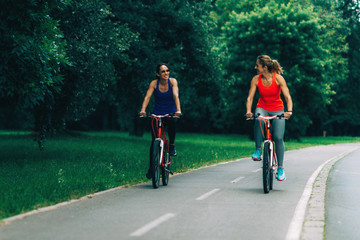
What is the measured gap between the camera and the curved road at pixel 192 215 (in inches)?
219

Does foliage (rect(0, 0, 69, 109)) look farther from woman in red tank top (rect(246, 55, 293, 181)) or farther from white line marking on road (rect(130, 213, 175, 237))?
white line marking on road (rect(130, 213, 175, 237))

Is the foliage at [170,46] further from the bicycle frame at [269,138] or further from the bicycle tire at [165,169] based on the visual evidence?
the bicycle frame at [269,138]

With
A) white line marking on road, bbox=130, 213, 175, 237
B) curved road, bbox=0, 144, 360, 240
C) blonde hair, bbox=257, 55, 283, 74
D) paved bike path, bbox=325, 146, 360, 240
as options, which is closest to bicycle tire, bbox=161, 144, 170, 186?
curved road, bbox=0, 144, 360, 240

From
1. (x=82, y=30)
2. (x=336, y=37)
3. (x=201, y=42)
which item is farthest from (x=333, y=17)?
(x=82, y=30)

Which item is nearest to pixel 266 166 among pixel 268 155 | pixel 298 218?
pixel 268 155

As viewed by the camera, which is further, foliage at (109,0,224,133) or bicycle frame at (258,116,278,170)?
foliage at (109,0,224,133)

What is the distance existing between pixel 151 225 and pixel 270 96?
3.76m

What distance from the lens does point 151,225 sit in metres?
5.93

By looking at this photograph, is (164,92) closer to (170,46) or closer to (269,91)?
(269,91)

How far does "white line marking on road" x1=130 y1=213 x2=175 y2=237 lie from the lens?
550 cm

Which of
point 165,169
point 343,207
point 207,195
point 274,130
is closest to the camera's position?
point 343,207

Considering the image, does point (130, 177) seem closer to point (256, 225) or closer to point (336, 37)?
point (256, 225)

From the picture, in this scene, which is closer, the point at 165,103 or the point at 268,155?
the point at 268,155

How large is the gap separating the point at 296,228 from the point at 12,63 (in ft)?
24.8
